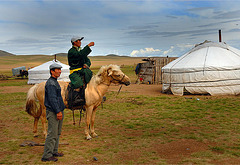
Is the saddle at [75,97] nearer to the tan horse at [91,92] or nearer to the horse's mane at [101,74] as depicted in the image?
the tan horse at [91,92]

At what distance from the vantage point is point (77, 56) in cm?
519

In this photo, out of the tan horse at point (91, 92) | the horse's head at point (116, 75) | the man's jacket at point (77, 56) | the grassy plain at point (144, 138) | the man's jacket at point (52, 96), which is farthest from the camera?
the horse's head at point (116, 75)

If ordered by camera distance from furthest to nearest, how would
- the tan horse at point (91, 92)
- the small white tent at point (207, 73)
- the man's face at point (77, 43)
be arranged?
the small white tent at point (207, 73) < the tan horse at point (91, 92) < the man's face at point (77, 43)

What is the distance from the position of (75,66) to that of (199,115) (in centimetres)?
479

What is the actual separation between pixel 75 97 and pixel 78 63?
32.0 inches

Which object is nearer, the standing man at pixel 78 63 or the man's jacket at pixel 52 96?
the man's jacket at pixel 52 96

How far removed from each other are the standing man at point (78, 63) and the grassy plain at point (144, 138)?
1460 mm

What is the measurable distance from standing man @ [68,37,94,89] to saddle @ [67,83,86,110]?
0.47ft

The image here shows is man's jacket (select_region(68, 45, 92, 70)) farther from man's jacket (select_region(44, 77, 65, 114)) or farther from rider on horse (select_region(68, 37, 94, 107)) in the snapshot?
man's jacket (select_region(44, 77, 65, 114))

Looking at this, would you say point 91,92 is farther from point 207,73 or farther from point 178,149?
point 207,73

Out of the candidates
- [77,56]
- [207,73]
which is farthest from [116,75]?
[207,73]

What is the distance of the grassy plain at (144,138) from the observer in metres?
4.21

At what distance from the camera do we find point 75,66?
5.39m

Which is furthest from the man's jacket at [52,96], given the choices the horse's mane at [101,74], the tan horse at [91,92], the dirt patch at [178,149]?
the dirt patch at [178,149]
